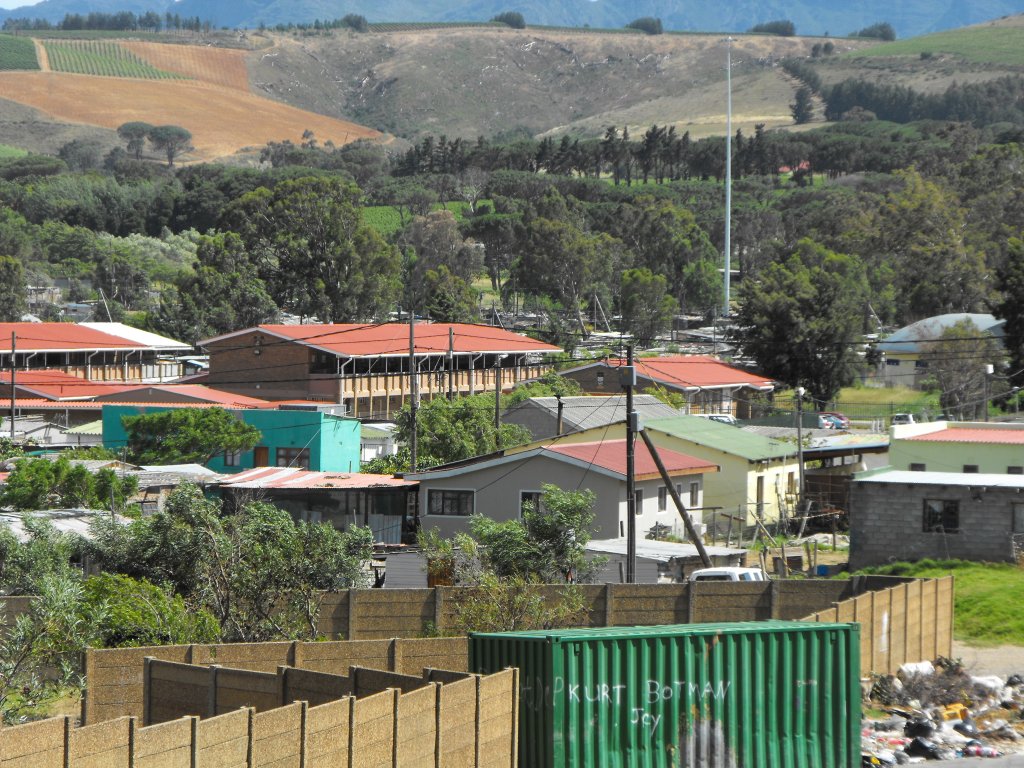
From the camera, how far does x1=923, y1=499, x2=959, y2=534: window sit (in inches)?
1458

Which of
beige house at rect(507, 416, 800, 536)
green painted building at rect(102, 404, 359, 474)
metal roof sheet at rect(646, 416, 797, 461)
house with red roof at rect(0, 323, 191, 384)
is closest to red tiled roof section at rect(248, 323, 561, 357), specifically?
house with red roof at rect(0, 323, 191, 384)

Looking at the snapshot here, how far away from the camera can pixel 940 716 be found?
78.7 ft

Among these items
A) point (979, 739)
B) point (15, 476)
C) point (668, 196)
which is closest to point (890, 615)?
point (979, 739)

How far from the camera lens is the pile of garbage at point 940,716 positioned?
22.5 m

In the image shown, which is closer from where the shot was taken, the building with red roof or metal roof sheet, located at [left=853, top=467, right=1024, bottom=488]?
metal roof sheet, located at [left=853, top=467, right=1024, bottom=488]

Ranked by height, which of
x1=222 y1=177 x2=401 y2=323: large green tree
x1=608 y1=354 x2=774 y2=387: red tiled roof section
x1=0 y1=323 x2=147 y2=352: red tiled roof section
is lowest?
x1=608 y1=354 x2=774 y2=387: red tiled roof section

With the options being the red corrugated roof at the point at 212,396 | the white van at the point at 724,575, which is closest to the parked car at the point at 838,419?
the red corrugated roof at the point at 212,396

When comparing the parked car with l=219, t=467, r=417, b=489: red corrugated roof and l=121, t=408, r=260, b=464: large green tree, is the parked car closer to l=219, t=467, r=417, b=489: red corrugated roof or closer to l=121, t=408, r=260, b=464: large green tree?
l=121, t=408, r=260, b=464: large green tree

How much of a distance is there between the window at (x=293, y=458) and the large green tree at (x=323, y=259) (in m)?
52.3

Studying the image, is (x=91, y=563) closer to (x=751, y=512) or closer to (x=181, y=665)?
(x=181, y=665)

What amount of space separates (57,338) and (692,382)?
3274 cm

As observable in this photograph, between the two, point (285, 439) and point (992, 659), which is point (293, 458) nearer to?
point (285, 439)

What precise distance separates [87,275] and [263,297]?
3160 cm

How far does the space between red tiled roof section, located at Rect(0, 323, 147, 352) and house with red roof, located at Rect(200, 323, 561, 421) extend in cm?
818
